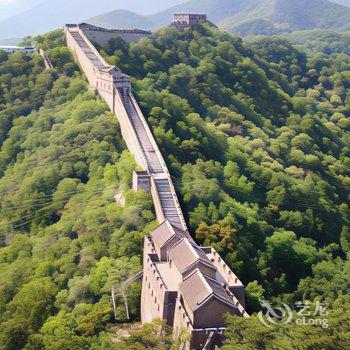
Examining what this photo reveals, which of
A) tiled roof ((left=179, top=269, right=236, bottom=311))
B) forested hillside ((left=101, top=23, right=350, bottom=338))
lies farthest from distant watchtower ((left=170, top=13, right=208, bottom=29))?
tiled roof ((left=179, top=269, right=236, bottom=311))

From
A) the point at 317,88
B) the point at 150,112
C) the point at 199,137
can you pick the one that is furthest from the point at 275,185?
the point at 317,88

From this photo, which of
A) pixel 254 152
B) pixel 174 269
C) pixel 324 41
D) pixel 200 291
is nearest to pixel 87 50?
pixel 254 152

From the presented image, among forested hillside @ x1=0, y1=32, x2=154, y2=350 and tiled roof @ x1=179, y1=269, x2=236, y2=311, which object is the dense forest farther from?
tiled roof @ x1=179, y1=269, x2=236, y2=311

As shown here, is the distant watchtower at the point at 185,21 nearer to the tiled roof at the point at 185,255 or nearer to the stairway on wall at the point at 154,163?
the stairway on wall at the point at 154,163

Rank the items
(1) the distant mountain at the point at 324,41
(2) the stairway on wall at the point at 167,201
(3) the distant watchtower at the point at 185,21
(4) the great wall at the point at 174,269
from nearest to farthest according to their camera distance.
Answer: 1. (4) the great wall at the point at 174,269
2. (2) the stairway on wall at the point at 167,201
3. (3) the distant watchtower at the point at 185,21
4. (1) the distant mountain at the point at 324,41

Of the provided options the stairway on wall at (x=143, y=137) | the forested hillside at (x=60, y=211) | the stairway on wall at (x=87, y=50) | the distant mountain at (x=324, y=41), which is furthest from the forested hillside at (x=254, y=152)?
the distant mountain at (x=324, y=41)

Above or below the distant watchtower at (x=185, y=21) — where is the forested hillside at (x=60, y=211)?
above
